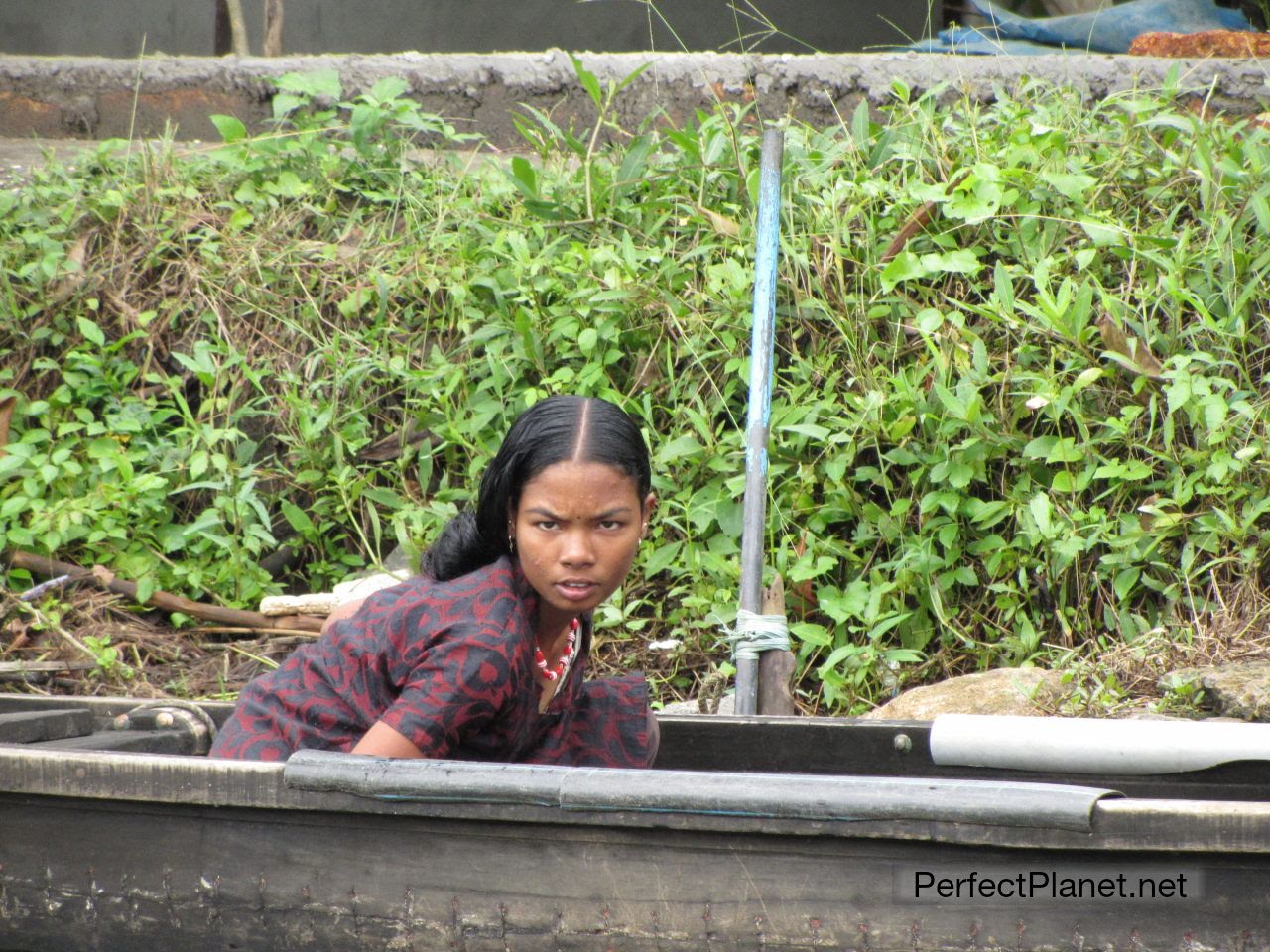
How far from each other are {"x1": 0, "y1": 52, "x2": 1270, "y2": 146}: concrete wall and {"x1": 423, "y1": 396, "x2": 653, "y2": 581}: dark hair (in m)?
2.53

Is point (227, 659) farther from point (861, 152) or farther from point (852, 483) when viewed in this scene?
point (861, 152)

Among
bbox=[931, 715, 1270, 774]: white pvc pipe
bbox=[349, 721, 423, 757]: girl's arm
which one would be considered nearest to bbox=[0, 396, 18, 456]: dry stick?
bbox=[349, 721, 423, 757]: girl's arm

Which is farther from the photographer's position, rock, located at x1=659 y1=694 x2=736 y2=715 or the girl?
rock, located at x1=659 y1=694 x2=736 y2=715

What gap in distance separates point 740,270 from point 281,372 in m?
1.41

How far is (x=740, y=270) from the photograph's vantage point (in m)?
3.67

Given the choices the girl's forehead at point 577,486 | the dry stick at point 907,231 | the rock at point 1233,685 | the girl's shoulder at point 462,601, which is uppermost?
the dry stick at point 907,231

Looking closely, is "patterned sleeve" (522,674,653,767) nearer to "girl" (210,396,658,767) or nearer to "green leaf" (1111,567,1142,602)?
"girl" (210,396,658,767)

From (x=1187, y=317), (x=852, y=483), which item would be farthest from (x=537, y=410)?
(x=1187, y=317)

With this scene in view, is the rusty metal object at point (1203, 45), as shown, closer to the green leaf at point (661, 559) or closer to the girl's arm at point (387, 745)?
the green leaf at point (661, 559)

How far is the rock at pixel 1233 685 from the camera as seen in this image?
104 inches

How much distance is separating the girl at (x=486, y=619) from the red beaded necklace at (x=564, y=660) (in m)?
0.01

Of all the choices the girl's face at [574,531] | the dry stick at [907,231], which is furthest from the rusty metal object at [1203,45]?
the girl's face at [574,531]

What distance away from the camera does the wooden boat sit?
164 centimetres

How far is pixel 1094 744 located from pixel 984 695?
2.83 feet
